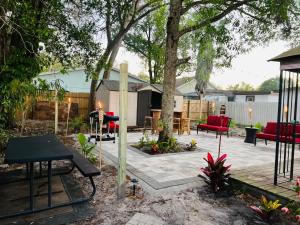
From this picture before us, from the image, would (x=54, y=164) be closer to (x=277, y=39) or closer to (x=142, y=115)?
(x=142, y=115)

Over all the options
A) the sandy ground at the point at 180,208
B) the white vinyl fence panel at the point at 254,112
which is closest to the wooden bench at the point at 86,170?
the sandy ground at the point at 180,208

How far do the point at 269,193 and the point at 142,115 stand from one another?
8.59 m

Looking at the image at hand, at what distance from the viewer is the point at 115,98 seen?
35.9 ft

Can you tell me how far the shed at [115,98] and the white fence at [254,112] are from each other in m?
6.75

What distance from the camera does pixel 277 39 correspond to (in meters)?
8.38

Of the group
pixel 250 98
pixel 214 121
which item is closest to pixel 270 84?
pixel 250 98

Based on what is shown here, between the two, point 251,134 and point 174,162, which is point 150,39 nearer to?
point 251,134

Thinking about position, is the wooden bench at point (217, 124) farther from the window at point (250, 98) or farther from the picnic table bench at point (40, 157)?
the window at point (250, 98)

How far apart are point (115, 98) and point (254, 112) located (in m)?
8.35

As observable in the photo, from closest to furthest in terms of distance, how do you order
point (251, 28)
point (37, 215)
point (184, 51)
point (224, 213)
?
point (37, 215), point (224, 213), point (251, 28), point (184, 51)

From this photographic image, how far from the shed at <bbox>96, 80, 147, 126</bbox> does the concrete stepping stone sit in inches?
325

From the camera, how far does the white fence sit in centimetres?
1259

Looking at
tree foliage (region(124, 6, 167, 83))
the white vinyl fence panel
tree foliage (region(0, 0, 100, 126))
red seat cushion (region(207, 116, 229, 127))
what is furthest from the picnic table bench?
tree foliage (region(124, 6, 167, 83))

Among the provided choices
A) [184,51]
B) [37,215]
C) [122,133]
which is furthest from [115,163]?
[184,51]
